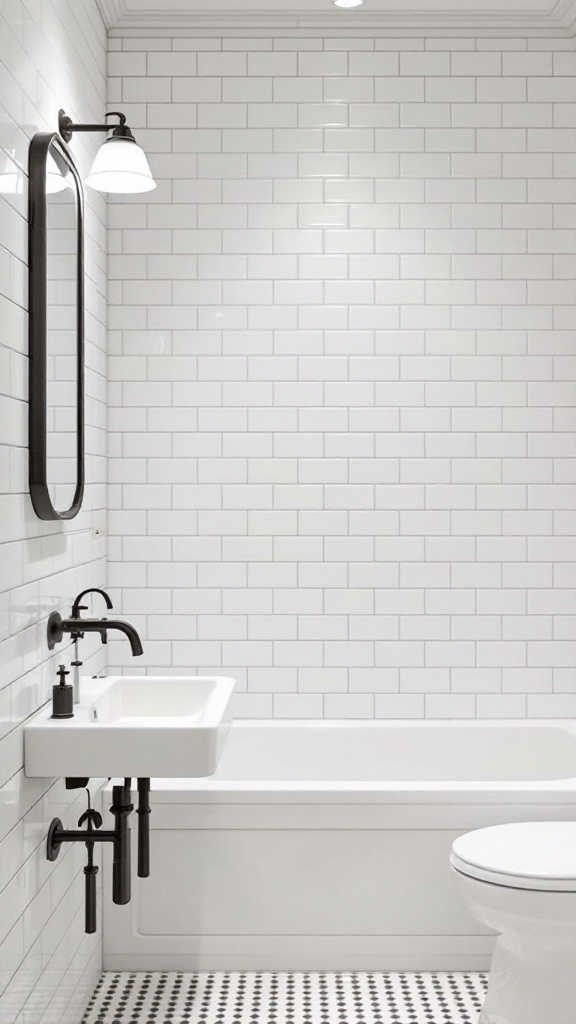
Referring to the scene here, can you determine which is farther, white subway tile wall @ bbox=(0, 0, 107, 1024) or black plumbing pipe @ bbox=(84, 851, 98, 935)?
black plumbing pipe @ bbox=(84, 851, 98, 935)

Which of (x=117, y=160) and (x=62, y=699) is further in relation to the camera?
(x=117, y=160)

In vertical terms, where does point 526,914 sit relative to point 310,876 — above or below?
above

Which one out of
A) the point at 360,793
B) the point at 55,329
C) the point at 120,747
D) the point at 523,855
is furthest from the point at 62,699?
the point at 523,855

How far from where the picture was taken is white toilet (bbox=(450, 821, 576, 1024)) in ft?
7.30

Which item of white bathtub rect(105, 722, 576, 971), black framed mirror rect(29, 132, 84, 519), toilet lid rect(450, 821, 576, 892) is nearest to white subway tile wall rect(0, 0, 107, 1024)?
black framed mirror rect(29, 132, 84, 519)

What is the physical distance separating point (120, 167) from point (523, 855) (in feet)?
6.78

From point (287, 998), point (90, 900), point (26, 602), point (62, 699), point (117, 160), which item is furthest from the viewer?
point (287, 998)

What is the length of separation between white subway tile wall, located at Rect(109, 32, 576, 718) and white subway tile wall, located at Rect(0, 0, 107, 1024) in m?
0.74

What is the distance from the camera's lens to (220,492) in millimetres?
3480

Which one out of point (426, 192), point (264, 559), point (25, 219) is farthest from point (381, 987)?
point (426, 192)

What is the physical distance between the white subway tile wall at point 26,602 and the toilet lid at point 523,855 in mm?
1047

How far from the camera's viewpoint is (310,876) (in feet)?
9.35

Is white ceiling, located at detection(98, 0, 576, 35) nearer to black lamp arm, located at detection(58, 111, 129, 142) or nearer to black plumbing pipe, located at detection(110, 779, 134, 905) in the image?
black lamp arm, located at detection(58, 111, 129, 142)

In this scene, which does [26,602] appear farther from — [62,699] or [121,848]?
[121,848]
